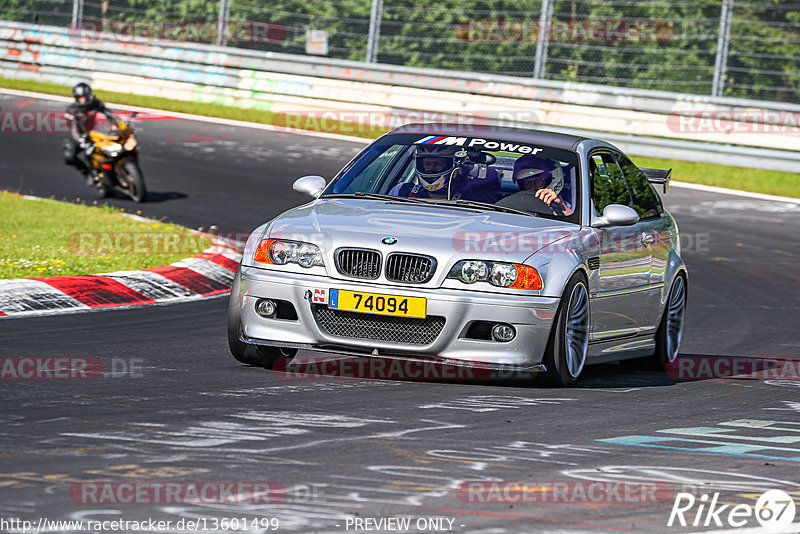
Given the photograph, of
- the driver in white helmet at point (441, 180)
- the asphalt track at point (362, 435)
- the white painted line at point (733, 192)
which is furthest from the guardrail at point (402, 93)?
the driver in white helmet at point (441, 180)

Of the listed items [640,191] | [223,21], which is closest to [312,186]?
[640,191]

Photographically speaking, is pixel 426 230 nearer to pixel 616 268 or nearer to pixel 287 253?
pixel 287 253

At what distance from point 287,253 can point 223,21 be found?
19221 millimetres

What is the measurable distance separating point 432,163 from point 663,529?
4569 millimetres

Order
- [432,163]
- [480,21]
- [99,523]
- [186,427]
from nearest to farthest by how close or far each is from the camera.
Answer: [99,523] < [186,427] < [432,163] < [480,21]

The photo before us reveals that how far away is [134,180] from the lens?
17.7 metres

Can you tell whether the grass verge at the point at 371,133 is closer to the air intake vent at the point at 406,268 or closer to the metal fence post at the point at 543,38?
the metal fence post at the point at 543,38

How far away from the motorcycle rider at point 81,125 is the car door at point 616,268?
395 inches

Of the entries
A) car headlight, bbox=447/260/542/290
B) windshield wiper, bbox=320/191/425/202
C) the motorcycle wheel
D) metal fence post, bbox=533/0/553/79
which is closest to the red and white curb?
windshield wiper, bbox=320/191/425/202

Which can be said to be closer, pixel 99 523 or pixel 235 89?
pixel 99 523

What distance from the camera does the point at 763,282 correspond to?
14.5 meters

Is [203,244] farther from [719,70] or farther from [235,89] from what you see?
[235,89]

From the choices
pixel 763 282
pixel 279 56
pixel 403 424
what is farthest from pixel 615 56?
pixel 403 424

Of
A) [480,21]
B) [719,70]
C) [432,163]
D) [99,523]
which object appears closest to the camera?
[99,523]
